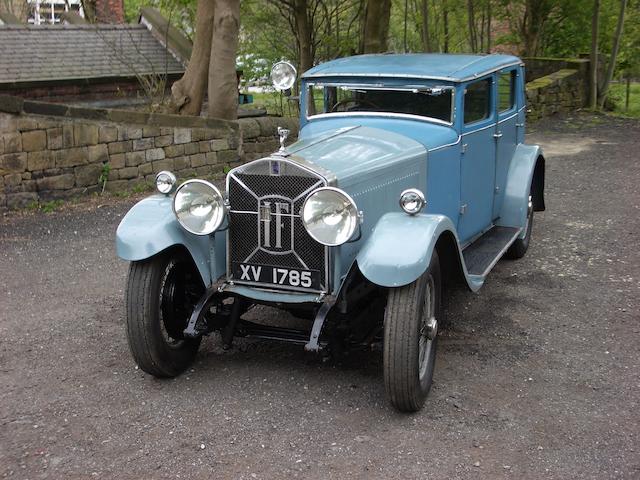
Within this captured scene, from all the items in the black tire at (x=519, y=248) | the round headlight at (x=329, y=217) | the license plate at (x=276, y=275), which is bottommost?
the black tire at (x=519, y=248)

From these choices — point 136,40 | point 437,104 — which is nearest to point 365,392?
point 437,104

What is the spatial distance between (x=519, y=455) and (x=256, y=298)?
5.19ft

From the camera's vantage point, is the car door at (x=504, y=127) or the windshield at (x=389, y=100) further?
the car door at (x=504, y=127)

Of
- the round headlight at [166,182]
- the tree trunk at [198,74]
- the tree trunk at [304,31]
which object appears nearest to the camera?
the round headlight at [166,182]

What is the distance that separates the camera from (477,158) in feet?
17.6

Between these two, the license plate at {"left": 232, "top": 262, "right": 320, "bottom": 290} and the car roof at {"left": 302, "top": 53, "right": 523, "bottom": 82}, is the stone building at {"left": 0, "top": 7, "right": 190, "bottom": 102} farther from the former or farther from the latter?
the license plate at {"left": 232, "top": 262, "right": 320, "bottom": 290}

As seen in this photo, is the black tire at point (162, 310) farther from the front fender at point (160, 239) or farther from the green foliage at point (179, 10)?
the green foliage at point (179, 10)

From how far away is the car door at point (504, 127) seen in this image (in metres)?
5.78

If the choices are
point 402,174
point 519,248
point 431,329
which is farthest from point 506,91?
point 431,329

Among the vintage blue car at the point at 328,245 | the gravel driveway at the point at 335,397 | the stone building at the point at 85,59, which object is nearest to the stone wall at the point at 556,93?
the stone building at the point at 85,59

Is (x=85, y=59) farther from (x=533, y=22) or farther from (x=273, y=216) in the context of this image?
(x=273, y=216)

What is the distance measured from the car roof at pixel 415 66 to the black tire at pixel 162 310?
6.04ft

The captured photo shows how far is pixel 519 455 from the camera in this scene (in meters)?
3.38

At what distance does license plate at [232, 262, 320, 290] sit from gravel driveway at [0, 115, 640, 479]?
23.3 inches
